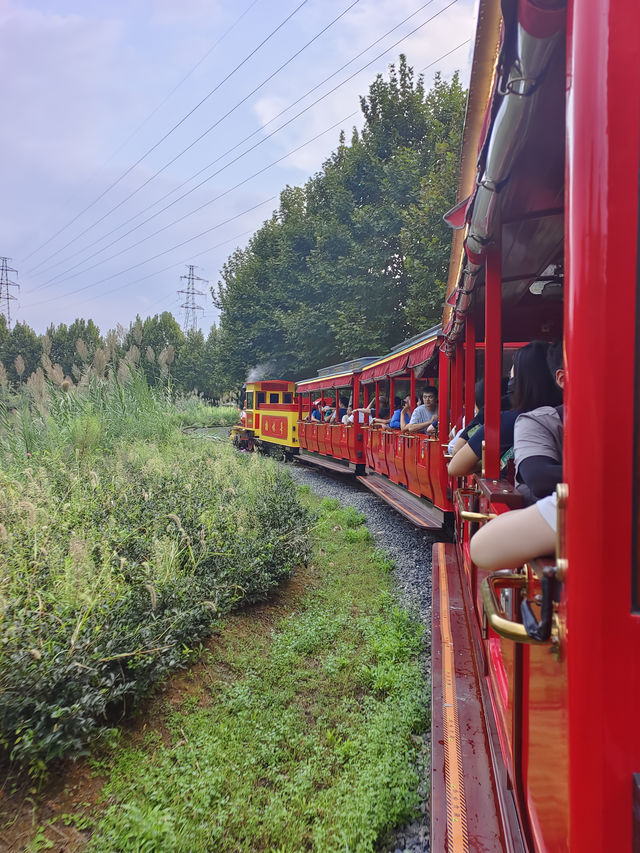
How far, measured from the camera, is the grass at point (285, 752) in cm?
220

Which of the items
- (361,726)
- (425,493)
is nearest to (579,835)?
(361,726)

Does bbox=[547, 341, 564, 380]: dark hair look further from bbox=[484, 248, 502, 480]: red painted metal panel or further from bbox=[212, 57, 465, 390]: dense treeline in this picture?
bbox=[212, 57, 465, 390]: dense treeline

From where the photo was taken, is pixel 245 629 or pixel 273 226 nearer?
pixel 245 629

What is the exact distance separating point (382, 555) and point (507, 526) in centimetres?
507

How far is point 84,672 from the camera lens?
2557 millimetres

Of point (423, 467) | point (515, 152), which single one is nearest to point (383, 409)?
point (423, 467)

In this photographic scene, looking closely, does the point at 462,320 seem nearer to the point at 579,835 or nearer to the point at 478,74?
the point at 478,74

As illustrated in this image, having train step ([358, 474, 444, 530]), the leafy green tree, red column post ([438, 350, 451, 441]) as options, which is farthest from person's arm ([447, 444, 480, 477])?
the leafy green tree

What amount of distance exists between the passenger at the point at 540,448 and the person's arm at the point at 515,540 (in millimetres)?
398

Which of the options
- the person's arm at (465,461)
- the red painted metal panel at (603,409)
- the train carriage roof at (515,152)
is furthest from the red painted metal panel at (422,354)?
the red painted metal panel at (603,409)

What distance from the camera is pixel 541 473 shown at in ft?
4.99

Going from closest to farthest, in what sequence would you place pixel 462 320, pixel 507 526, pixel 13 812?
pixel 507 526, pixel 13 812, pixel 462 320

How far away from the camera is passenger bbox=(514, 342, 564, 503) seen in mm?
1520

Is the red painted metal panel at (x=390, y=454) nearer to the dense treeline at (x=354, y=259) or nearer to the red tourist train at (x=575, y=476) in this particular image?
the dense treeline at (x=354, y=259)
